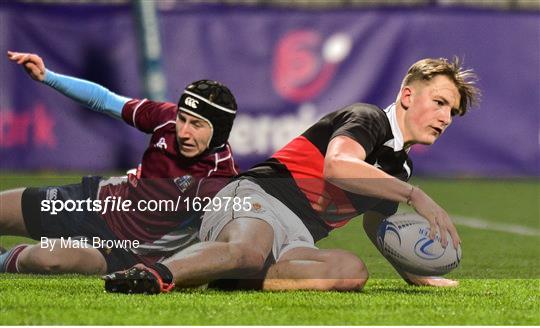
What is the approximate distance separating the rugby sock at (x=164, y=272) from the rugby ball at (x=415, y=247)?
1.07 m

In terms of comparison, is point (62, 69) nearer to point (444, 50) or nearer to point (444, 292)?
point (444, 50)

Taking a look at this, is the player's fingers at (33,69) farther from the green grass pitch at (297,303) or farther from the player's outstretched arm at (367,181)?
the player's outstretched arm at (367,181)

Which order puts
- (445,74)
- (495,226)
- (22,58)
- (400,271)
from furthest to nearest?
(495,226), (400,271), (22,58), (445,74)

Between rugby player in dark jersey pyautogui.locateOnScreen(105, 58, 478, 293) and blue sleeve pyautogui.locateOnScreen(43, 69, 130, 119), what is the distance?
2.81ft

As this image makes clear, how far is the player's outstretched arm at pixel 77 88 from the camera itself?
19.5 ft

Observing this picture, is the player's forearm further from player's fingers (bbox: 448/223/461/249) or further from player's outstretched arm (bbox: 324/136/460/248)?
player's fingers (bbox: 448/223/461/249)

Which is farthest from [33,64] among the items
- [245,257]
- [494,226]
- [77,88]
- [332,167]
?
[494,226]

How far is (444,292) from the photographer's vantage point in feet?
18.9

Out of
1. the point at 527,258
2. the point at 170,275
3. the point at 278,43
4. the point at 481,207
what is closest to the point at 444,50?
the point at 278,43

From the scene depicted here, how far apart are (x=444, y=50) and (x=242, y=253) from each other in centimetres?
923

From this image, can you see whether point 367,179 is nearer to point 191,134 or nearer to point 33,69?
point 191,134

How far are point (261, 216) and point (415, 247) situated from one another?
2.28 ft

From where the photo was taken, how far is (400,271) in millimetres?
6012

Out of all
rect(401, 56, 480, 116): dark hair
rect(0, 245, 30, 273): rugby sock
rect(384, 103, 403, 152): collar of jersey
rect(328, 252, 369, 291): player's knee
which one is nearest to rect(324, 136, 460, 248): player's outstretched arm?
rect(384, 103, 403, 152): collar of jersey
